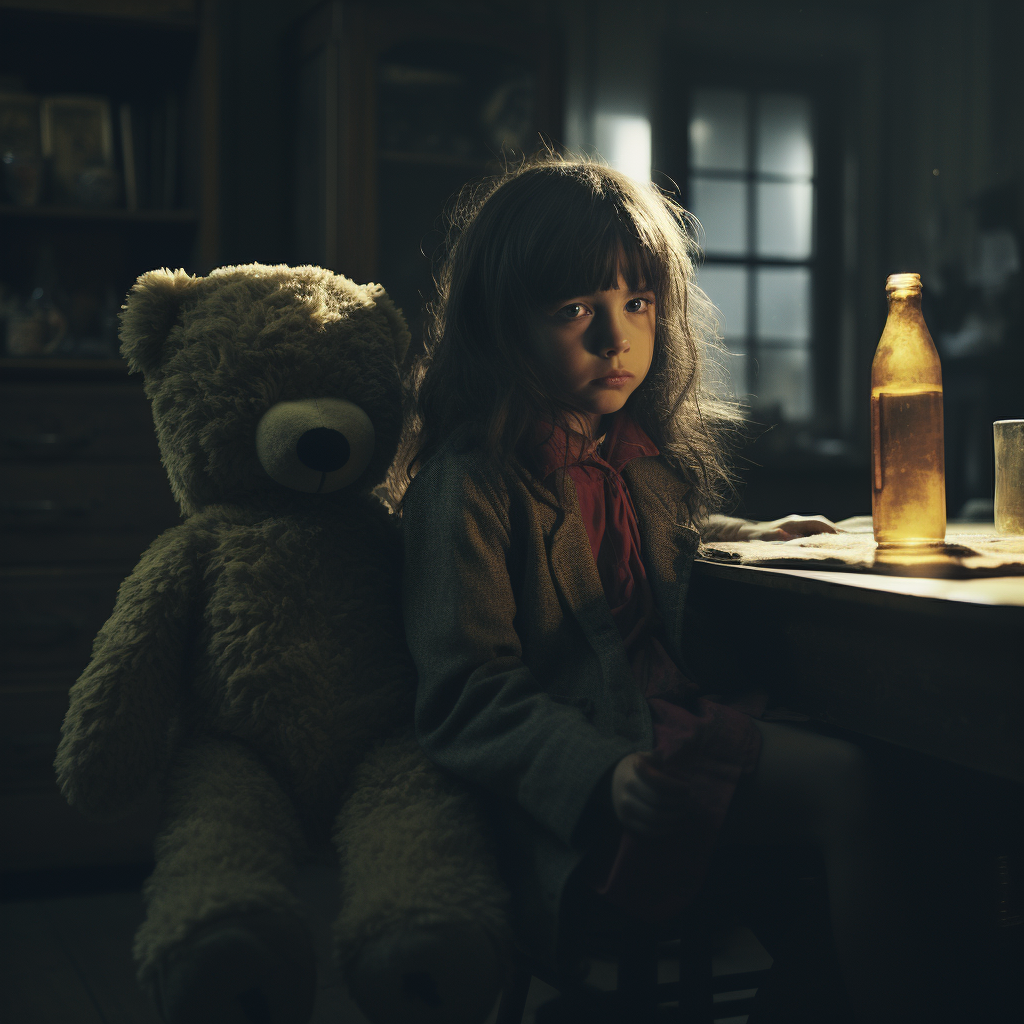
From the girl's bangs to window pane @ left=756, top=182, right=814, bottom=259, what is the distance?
264cm

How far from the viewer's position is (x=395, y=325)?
1112 millimetres

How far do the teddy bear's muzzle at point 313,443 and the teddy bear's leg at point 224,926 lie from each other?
30cm

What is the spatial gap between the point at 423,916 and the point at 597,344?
20.7 inches

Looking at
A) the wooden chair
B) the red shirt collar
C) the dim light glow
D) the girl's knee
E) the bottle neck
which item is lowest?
the wooden chair

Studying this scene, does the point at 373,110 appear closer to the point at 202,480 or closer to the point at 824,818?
the point at 202,480

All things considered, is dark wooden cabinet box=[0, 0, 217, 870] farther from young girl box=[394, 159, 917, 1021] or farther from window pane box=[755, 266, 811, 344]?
window pane box=[755, 266, 811, 344]

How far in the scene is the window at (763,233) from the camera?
3.41m

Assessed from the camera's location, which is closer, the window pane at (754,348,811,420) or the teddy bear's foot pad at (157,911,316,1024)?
the teddy bear's foot pad at (157,911,316,1024)

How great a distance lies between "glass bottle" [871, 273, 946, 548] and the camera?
0.93 metres

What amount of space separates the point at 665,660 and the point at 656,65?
9.04 ft

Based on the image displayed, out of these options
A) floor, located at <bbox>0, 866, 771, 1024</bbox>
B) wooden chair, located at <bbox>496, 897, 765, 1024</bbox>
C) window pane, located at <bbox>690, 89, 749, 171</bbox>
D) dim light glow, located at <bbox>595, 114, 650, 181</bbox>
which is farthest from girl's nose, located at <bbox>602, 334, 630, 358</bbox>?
window pane, located at <bbox>690, 89, 749, 171</bbox>

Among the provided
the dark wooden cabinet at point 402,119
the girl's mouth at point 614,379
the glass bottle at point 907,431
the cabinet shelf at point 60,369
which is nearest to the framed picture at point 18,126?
the cabinet shelf at point 60,369

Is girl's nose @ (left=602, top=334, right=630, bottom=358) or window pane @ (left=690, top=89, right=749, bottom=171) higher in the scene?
window pane @ (left=690, top=89, right=749, bottom=171)

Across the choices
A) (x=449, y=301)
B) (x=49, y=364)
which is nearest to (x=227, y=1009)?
(x=449, y=301)
